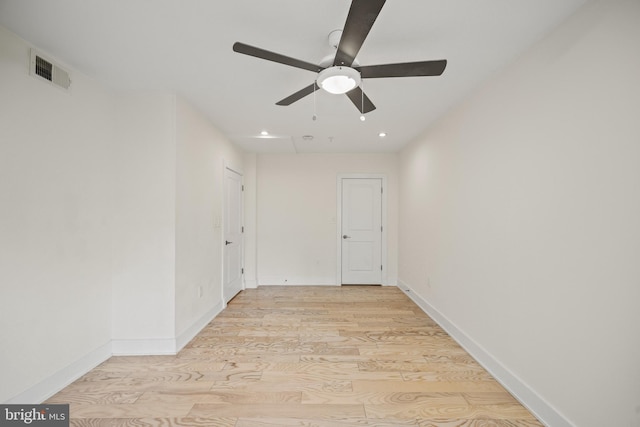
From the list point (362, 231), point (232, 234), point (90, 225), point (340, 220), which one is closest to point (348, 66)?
point (90, 225)

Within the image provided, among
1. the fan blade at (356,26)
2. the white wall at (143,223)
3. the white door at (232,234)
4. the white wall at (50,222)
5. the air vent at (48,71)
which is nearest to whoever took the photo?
the fan blade at (356,26)

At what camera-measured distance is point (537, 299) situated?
175cm

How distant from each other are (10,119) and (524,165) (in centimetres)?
340

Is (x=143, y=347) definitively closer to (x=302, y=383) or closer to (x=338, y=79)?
(x=302, y=383)

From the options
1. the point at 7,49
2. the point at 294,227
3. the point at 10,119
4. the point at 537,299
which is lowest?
the point at 537,299

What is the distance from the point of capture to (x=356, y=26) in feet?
4.17

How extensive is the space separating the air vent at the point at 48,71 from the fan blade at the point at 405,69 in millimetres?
2166

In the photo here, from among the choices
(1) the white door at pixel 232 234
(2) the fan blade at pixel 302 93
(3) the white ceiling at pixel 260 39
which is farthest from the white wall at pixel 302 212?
(2) the fan blade at pixel 302 93

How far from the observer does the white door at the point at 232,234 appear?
12.5 ft

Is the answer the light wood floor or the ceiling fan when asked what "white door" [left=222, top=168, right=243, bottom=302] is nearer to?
the light wood floor

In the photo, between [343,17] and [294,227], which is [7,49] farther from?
[294,227]

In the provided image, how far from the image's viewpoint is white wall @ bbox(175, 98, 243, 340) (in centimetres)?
259

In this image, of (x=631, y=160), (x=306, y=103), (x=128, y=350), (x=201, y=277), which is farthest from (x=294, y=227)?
(x=631, y=160)

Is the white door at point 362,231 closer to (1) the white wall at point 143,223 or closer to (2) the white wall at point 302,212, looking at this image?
(2) the white wall at point 302,212
